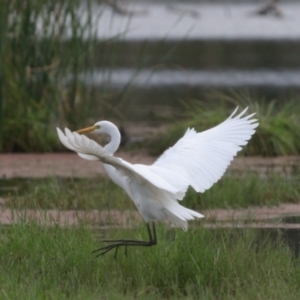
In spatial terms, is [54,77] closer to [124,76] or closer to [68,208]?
[68,208]

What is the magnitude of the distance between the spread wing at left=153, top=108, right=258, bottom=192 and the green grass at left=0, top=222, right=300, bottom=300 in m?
0.31

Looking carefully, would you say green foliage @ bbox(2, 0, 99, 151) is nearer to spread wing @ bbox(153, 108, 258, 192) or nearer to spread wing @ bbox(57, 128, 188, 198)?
spread wing @ bbox(153, 108, 258, 192)

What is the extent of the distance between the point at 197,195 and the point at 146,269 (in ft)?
8.41

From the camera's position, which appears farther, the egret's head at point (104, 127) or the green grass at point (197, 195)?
the green grass at point (197, 195)

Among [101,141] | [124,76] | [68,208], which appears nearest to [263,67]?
[124,76]

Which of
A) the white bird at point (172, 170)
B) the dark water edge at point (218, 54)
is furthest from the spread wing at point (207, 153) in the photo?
the dark water edge at point (218, 54)

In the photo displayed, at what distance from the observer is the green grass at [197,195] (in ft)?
23.1

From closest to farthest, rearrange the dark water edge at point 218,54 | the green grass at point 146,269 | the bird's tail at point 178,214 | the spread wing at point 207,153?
the green grass at point 146,269 → the bird's tail at point 178,214 → the spread wing at point 207,153 → the dark water edge at point 218,54

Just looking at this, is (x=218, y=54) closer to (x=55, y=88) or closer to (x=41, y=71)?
(x=41, y=71)

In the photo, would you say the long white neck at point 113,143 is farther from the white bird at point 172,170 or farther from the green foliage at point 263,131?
the green foliage at point 263,131

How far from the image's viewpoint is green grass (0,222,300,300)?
437cm

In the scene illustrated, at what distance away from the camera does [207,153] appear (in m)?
5.10

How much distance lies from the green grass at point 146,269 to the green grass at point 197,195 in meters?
1.66

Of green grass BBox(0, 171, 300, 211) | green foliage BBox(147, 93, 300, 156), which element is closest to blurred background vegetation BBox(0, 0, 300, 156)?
green foliage BBox(147, 93, 300, 156)
